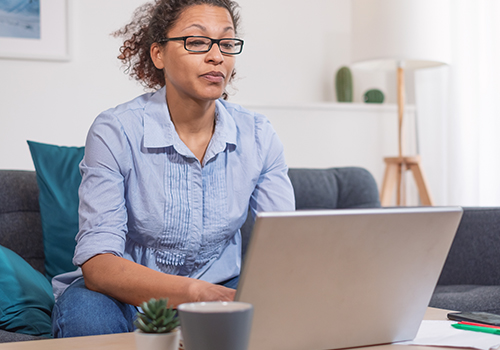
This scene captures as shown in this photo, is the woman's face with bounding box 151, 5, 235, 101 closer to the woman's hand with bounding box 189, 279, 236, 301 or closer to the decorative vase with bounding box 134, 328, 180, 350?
the woman's hand with bounding box 189, 279, 236, 301

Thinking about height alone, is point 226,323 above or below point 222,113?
below

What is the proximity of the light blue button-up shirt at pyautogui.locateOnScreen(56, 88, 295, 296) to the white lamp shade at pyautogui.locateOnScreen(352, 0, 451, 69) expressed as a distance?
1503 millimetres

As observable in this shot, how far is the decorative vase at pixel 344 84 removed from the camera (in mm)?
3072

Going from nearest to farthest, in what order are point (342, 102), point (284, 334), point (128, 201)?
1. point (284, 334)
2. point (128, 201)
3. point (342, 102)

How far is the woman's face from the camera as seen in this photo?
128 cm

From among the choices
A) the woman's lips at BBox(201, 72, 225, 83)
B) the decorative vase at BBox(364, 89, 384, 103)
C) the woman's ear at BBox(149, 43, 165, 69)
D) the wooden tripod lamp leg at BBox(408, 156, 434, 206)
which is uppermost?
the decorative vase at BBox(364, 89, 384, 103)

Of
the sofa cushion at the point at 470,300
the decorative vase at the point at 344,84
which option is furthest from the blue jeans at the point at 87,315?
the decorative vase at the point at 344,84

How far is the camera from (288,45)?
3062 mm

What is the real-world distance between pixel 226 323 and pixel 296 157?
250cm

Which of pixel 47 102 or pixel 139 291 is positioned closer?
pixel 139 291

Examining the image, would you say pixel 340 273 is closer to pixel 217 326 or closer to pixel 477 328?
pixel 217 326

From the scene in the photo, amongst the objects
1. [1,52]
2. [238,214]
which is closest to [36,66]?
[1,52]

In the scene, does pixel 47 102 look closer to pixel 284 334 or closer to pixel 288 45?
pixel 288 45

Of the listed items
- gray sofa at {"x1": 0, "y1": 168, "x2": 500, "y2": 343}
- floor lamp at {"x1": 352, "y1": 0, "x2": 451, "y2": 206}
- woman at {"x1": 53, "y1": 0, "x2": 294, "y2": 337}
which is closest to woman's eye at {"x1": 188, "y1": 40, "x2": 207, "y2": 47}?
woman at {"x1": 53, "y1": 0, "x2": 294, "y2": 337}
